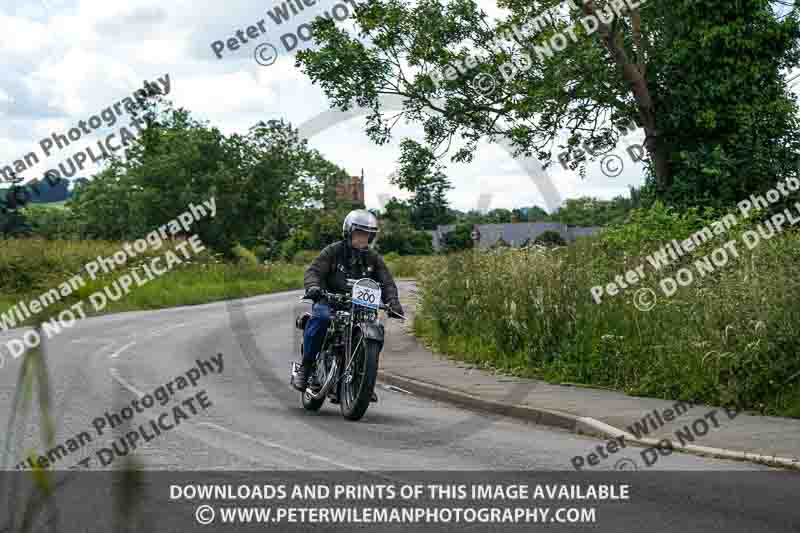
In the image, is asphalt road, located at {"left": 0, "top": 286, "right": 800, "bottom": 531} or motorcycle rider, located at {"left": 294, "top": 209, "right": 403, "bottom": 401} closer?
asphalt road, located at {"left": 0, "top": 286, "right": 800, "bottom": 531}

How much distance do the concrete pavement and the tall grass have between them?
0.42m

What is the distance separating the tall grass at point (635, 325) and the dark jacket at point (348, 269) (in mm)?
3460

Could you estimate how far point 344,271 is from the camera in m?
11.1

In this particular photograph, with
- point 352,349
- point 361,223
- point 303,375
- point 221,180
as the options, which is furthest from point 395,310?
point 221,180

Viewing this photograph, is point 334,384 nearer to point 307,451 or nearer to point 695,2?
point 307,451

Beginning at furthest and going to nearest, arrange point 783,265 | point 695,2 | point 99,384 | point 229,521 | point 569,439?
point 695,2 → point 99,384 → point 783,265 → point 569,439 → point 229,521

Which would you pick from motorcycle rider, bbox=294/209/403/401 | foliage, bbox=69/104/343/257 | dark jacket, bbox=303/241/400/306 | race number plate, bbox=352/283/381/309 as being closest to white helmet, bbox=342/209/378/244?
motorcycle rider, bbox=294/209/403/401

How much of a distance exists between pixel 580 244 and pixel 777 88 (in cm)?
896

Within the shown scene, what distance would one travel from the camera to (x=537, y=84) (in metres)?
24.3

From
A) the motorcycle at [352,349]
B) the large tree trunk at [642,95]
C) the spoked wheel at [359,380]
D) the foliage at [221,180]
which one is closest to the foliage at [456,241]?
the large tree trunk at [642,95]

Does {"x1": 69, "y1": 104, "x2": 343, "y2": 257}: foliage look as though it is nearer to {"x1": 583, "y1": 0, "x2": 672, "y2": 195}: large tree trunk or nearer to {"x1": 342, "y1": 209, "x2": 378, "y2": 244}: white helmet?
{"x1": 583, "y1": 0, "x2": 672, "y2": 195}: large tree trunk

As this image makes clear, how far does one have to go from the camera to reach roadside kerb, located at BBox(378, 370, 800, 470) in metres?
8.42

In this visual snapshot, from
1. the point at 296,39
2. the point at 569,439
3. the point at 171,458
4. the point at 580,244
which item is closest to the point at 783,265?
the point at 569,439

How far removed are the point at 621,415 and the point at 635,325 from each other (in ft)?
9.55
